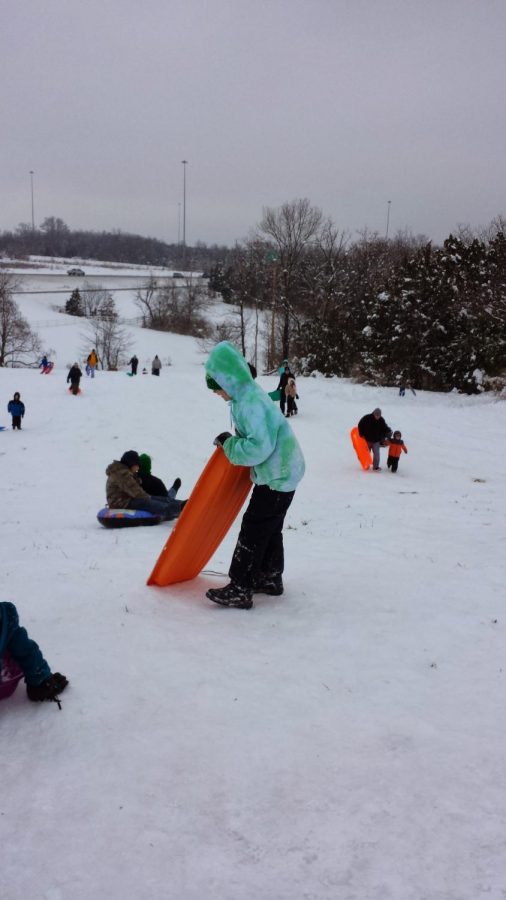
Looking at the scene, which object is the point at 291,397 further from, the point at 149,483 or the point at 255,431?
the point at 255,431

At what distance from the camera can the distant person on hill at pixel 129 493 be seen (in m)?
9.50

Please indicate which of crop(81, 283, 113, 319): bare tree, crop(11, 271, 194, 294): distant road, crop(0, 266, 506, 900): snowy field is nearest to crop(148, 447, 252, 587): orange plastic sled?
crop(0, 266, 506, 900): snowy field

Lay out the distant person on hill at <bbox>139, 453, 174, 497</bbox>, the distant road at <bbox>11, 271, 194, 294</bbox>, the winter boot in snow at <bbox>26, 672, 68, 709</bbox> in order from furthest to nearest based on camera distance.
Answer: the distant road at <bbox>11, 271, 194, 294</bbox> < the distant person on hill at <bbox>139, 453, 174, 497</bbox> < the winter boot in snow at <bbox>26, 672, 68, 709</bbox>

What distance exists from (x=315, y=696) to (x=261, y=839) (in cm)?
116

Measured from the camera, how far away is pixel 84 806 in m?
2.61

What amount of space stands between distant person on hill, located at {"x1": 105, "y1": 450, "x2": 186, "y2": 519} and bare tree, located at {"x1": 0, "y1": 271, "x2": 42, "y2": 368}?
45.6 metres

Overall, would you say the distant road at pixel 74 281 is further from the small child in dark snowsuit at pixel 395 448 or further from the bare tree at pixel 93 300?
the small child in dark snowsuit at pixel 395 448

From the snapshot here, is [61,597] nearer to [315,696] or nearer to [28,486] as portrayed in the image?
[315,696]

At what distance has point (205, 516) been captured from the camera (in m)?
5.16

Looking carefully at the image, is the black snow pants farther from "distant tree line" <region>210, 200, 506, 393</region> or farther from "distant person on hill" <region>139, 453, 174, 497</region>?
"distant tree line" <region>210, 200, 506, 393</region>

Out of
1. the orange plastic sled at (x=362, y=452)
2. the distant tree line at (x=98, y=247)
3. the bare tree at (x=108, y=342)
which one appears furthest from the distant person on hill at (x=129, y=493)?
the distant tree line at (x=98, y=247)

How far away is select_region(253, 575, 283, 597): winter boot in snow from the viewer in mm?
5277

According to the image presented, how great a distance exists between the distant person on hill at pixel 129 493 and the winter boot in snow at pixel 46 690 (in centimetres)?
612

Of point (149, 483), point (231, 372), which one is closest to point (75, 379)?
point (149, 483)
